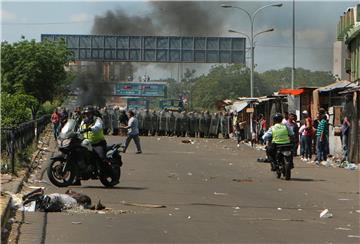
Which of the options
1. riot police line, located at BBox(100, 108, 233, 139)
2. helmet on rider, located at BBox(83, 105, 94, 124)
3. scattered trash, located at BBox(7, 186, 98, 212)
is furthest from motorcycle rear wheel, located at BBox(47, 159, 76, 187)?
riot police line, located at BBox(100, 108, 233, 139)

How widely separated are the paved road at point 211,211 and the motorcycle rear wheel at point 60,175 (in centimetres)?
22

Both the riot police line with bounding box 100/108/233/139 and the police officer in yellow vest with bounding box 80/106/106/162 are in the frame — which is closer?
the police officer in yellow vest with bounding box 80/106/106/162

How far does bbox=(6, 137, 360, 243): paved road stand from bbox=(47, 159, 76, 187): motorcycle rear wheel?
0.22m

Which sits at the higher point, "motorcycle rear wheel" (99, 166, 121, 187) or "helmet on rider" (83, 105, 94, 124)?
"helmet on rider" (83, 105, 94, 124)

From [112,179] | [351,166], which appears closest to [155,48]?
[351,166]

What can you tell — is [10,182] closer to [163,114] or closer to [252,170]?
[252,170]

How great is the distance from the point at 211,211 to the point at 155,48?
168 ft

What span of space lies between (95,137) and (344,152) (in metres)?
10.2

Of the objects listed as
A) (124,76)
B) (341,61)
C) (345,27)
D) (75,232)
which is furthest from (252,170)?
(124,76)

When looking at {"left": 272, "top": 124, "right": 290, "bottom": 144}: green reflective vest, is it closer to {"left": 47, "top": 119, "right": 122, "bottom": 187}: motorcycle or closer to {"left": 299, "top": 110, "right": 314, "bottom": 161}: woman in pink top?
{"left": 47, "top": 119, "right": 122, "bottom": 187}: motorcycle

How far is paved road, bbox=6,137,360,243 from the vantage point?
8.66 metres

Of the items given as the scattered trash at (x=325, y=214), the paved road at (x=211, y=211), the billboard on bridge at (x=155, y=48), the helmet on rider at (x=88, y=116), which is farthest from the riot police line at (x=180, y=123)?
the scattered trash at (x=325, y=214)

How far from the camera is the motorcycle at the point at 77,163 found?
14203 mm

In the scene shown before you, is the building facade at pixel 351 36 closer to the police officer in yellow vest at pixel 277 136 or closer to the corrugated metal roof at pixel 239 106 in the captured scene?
the corrugated metal roof at pixel 239 106
